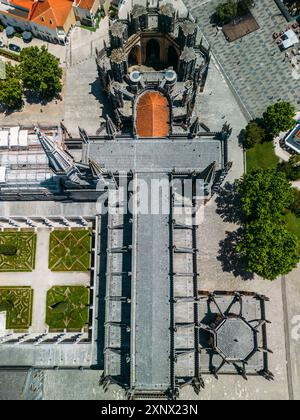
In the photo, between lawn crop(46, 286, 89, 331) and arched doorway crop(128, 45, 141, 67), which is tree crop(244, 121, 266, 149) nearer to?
arched doorway crop(128, 45, 141, 67)

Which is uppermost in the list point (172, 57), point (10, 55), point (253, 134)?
point (10, 55)

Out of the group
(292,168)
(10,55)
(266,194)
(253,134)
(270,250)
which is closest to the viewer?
(270,250)

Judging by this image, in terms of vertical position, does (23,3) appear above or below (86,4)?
below

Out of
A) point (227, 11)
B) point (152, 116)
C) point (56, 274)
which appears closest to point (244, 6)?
point (227, 11)

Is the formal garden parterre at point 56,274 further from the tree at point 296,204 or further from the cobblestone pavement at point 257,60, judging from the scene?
the cobblestone pavement at point 257,60

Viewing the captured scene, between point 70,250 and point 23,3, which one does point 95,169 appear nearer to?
point 70,250
